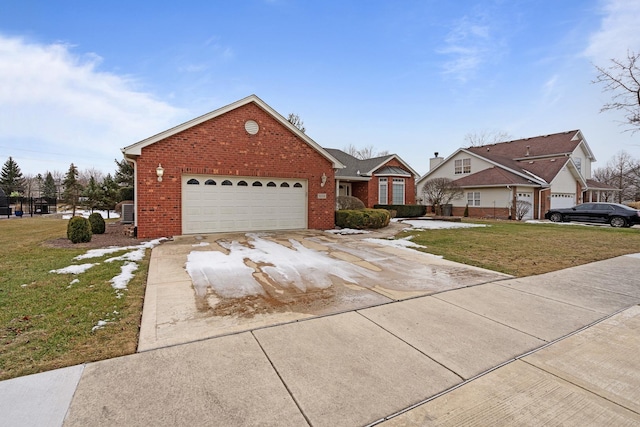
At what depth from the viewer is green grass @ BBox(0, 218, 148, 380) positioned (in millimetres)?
2904

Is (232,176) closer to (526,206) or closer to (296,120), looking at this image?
(296,120)

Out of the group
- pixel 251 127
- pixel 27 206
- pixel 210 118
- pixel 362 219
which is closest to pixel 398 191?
pixel 362 219

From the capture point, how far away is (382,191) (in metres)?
23.7

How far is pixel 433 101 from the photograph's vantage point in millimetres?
19812

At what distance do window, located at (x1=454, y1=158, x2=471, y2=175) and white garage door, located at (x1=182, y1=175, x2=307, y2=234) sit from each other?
798 inches

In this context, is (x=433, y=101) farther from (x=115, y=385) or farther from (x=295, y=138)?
(x=115, y=385)

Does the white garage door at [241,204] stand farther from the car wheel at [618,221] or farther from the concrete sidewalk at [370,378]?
the car wheel at [618,221]

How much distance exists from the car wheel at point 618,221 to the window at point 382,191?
44.3 feet

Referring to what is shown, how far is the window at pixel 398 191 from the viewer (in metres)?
24.0

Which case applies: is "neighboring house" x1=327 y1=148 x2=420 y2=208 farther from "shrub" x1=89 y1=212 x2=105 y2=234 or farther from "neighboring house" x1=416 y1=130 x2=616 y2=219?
"shrub" x1=89 y1=212 x2=105 y2=234

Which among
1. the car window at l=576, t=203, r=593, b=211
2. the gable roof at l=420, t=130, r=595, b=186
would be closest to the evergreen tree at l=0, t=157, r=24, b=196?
the gable roof at l=420, t=130, r=595, b=186

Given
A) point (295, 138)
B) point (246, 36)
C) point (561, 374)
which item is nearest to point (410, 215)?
point (295, 138)

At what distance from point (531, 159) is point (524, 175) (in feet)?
21.5

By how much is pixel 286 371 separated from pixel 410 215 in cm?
2198
